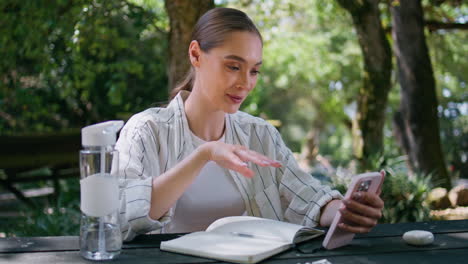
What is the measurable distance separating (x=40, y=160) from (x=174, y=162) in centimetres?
478

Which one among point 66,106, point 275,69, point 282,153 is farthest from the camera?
point 275,69

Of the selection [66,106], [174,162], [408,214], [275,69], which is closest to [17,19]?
[174,162]

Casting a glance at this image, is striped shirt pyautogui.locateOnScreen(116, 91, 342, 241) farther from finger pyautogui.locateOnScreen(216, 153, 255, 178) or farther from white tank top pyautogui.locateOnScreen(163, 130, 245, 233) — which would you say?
finger pyautogui.locateOnScreen(216, 153, 255, 178)

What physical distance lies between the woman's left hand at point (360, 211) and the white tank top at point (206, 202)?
70cm

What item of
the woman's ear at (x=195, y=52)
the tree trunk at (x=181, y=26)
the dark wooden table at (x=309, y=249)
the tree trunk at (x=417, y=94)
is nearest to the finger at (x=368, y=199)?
the dark wooden table at (x=309, y=249)

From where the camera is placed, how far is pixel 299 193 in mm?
2266

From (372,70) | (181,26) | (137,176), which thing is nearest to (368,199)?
(137,176)

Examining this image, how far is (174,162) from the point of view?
2.23 m

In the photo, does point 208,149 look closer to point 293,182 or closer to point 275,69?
point 293,182

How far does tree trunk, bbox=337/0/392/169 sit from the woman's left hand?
15.8ft

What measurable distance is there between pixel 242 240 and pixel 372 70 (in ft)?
17.6

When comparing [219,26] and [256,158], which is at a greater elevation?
[219,26]

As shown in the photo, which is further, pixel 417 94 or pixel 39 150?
pixel 417 94

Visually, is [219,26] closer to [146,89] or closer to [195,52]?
[195,52]
